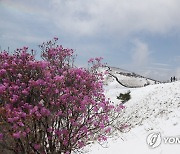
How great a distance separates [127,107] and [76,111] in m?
17.1

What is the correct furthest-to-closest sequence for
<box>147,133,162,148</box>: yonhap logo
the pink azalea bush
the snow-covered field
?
the snow-covered field, <box>147,133,162,148</box>: yonhap logo, the pink azalea bush

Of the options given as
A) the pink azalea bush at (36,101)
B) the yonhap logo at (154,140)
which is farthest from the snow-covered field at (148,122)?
the pink azalea bush at (36,101)

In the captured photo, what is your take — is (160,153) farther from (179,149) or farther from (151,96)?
(151,96)

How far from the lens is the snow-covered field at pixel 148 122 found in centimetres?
1365

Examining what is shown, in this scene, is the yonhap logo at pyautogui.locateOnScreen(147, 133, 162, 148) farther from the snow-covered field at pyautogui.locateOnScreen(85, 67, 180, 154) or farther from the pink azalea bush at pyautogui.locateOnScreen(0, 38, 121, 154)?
the pink azalea bush at pyautogui.locateOnScreen(0, 38, 121, 154)

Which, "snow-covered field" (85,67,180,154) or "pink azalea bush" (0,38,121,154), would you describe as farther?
"snow-covered field" (85,67,180,154)

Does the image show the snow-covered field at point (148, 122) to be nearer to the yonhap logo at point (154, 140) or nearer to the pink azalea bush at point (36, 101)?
the yonhap logo at point (154, 140)

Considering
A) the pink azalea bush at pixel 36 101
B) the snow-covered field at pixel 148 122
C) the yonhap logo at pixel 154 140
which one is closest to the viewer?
the pink azalea bush at pixel 36 101

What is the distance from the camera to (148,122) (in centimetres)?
1836

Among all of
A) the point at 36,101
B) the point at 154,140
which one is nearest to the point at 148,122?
the point at 154,140

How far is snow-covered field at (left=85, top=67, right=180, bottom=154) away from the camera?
1365 centimetres

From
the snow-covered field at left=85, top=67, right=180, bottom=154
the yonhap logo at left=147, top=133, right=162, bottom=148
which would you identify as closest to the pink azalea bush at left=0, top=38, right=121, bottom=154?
the snow-covered field at left=85, top=67, right=180, bottom=154

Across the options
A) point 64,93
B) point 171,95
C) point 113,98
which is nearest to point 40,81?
point 64,93

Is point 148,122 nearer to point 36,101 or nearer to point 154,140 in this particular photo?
point 154,140
